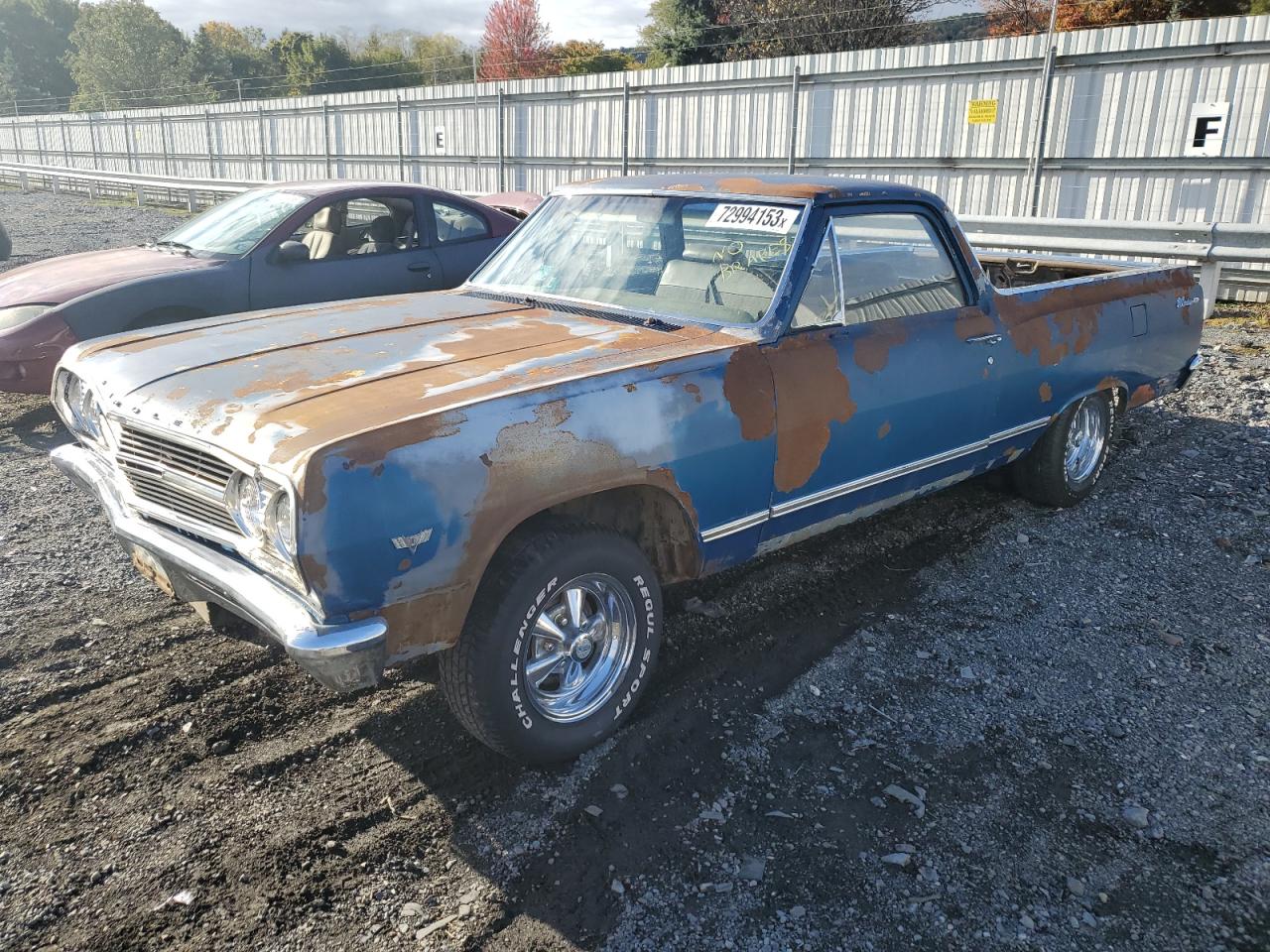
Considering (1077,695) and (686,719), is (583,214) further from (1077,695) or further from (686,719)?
A: (1077,695)

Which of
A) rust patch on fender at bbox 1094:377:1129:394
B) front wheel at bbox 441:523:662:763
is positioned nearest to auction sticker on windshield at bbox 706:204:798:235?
front wheel at bbox 441:523:662:763

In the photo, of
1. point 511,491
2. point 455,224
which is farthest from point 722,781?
point 455,224

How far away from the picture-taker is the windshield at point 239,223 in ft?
23.1

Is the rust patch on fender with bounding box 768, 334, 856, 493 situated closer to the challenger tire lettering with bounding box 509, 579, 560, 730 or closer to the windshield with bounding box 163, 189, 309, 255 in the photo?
the challenger tire lettering with bounding box 509, 579, 560, 730

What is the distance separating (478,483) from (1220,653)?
3072 millimetres

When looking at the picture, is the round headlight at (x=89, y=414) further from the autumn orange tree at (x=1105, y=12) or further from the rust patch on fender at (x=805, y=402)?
the autumn orange tree at (x=1105, y=12)

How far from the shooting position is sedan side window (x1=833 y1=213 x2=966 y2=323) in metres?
3.98

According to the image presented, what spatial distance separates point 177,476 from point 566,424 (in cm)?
119

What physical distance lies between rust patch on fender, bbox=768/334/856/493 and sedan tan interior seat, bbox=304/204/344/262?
15.5 ft

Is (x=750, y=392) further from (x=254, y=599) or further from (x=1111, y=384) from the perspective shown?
(x=1111, y=384)

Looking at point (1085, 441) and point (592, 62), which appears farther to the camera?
point (592, 62)

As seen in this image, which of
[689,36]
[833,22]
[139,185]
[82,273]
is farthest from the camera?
[689,36]

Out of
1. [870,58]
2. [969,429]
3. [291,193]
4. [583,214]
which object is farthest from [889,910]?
[870,58]

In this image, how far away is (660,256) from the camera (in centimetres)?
408
